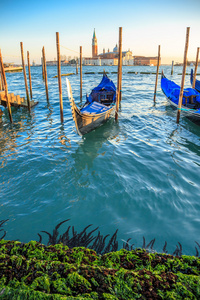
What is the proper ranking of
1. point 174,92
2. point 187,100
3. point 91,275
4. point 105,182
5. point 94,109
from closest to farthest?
1. point 91,275
2. point 105,182
3. point 94,109
4. point 187,100
5. point 174,92

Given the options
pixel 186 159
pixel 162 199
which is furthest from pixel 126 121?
pixel 162 199

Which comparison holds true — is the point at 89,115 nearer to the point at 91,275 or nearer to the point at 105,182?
the point at 105,182

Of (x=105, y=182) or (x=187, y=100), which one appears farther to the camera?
(x=187, y=100)

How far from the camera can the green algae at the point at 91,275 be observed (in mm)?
1677

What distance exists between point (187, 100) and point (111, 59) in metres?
104

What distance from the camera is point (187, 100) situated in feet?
34.0

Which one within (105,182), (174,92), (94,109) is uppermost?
(174,92)

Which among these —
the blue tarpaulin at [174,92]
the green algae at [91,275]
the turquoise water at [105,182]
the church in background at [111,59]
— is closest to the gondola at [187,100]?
the blue tarpaulin at [174,92]

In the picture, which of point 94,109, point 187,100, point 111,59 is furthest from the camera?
point 111,59

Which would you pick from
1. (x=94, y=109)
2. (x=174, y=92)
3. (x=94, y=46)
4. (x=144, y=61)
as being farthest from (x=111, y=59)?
Result: (x=94, y=109)

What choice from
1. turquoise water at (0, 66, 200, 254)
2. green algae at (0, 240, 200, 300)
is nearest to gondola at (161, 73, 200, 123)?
turquoise water at (0, 66, 200, 254)

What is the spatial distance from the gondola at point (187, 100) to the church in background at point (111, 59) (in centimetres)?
9672

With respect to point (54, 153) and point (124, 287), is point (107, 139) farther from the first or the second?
point (124, 287)

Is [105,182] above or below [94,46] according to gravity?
below
